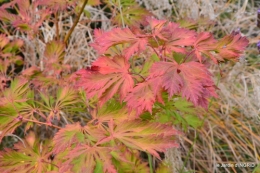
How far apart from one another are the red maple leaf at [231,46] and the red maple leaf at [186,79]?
0.12m

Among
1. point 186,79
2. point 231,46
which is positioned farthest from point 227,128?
point 186,79

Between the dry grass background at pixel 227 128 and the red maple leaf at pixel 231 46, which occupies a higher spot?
the red maple leaf at pixel 231 46

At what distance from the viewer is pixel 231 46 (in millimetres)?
922

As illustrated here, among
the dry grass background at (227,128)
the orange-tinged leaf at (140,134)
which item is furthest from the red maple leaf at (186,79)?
the dry grass background at (227,128)

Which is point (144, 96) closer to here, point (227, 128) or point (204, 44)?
point (204, 44)

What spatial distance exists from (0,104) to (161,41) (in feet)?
1.56

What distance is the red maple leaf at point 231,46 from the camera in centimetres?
91

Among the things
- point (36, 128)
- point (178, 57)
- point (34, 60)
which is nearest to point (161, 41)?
point (178, 57)

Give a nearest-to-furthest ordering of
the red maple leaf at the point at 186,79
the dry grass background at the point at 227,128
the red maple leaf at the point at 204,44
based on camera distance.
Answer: the red maple leaf at the point at 186,79, the red maple leaf at the point at 204,44, the dry grass background at the point at 227,128

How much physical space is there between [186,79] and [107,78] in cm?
19

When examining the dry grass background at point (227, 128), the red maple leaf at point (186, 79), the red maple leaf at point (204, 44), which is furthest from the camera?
the dry grass background at point (227, 128)

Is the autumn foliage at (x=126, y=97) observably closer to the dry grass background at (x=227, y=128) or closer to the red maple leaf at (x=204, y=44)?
the red maple leaf at (x=204, y=44)

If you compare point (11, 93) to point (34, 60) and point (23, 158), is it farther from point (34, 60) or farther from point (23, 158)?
point (34, 60)

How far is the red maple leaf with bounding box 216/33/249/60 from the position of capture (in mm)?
907
